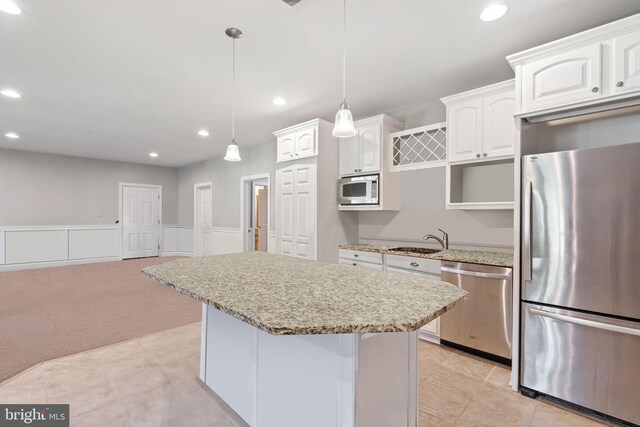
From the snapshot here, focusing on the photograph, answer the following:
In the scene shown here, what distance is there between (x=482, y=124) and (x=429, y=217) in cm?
112

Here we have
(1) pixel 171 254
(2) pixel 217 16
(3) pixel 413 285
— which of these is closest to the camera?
(3) pixel 413 285

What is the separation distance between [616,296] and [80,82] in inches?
183

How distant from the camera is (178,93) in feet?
10.7

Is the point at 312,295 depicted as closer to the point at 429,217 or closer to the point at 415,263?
the point at 415,263

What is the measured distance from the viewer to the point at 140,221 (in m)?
7.72

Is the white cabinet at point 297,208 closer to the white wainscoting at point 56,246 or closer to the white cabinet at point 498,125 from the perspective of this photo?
the white cabinet at point 498,125

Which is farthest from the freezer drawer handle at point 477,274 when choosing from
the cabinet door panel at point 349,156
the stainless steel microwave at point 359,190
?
the cabinet door panel at point 349,156

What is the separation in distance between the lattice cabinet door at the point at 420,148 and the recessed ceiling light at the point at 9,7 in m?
3.23

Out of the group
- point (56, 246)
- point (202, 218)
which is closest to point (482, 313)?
point (202, 218)

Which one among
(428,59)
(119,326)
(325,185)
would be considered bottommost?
(119,326)

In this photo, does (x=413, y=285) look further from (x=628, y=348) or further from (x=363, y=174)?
(x=363, y=174)

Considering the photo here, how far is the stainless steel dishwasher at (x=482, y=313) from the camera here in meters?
2.37

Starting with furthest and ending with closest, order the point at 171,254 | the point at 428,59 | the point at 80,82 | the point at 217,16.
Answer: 1. the point at 171,254
2. the point at 80,82
3. the point at 428,59
4. the point at 217,16

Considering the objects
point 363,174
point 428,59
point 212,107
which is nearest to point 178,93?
point 212,107
